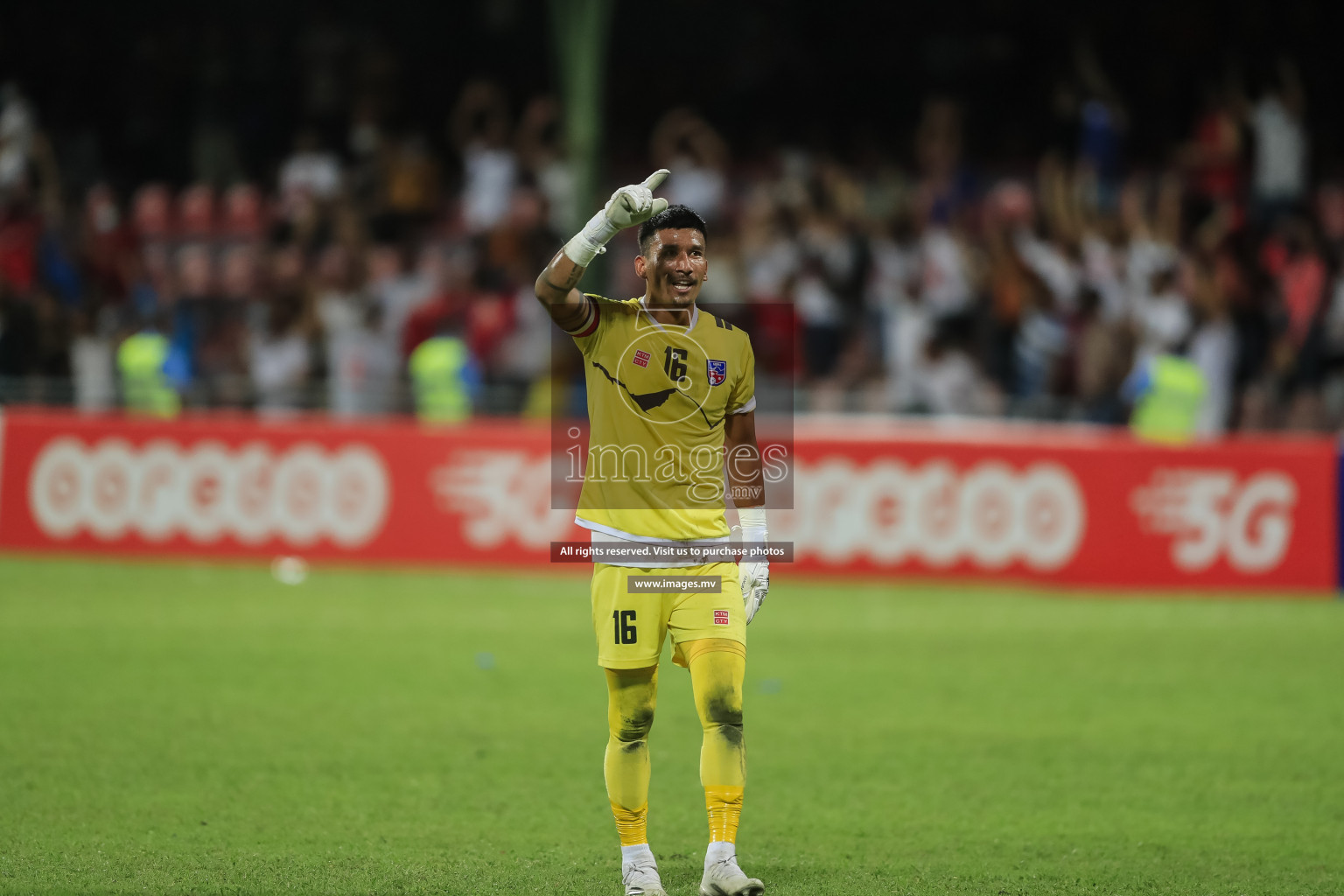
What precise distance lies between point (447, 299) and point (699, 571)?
13337 millimetres

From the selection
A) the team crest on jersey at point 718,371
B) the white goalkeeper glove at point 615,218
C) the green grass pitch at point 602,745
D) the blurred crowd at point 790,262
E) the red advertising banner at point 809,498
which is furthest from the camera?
the blurred crowd at point 790,262

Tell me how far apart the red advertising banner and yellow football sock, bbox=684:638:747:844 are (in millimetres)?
8566

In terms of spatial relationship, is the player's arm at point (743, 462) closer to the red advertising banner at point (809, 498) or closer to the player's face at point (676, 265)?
the player's face at point (676, 265)

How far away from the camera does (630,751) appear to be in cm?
621

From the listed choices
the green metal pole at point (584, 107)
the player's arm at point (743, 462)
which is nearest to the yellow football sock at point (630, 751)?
the player's arm at point (743, 462)

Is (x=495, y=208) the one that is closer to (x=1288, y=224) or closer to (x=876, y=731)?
(x=1288, y=224)

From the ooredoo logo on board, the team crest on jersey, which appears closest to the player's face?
the team crest on jersey

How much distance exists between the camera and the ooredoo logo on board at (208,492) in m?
15.6

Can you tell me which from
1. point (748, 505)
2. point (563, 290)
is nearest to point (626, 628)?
point (748, 505)

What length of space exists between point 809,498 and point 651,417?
353 inches

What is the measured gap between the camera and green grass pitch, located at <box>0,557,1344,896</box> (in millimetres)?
6586

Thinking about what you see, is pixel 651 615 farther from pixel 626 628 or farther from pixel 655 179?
pixel 655 179

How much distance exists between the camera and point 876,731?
30.9ft

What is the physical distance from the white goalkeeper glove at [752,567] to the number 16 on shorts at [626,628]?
500 millimetres
